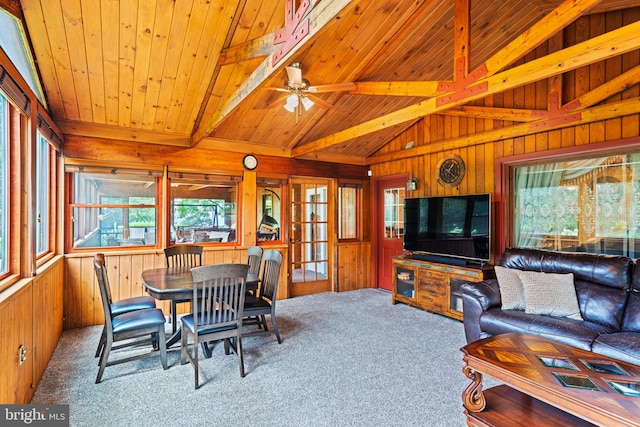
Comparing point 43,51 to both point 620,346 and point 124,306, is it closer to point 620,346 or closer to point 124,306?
point 124,306

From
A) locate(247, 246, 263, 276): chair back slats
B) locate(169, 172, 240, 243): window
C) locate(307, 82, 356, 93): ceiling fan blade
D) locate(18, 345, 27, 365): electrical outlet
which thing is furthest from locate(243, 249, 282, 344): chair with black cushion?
locate(307, 82, 356, 93): ceiling fan blade

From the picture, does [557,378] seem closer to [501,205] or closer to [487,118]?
[501,205]

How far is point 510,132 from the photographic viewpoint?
4.20 m

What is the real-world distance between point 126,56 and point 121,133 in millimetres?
1419

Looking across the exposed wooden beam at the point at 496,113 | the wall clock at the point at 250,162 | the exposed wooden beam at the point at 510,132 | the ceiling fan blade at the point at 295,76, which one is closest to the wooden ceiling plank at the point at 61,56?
the ceiling fan blade at the point at 295,76

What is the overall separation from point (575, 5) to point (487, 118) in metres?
2.53

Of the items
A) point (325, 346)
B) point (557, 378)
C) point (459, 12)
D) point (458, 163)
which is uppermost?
point (459, 12)

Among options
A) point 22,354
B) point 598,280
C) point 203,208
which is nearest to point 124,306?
point 22,354

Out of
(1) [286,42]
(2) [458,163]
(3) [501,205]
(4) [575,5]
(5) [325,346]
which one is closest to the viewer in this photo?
(4) [575,5]

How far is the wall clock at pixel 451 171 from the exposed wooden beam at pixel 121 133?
3.83m

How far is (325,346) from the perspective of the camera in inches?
135

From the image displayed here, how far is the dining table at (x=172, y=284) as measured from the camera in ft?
9.26

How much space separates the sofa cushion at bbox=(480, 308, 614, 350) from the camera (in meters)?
2.59

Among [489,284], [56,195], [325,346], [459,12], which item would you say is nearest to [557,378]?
[489,284]
